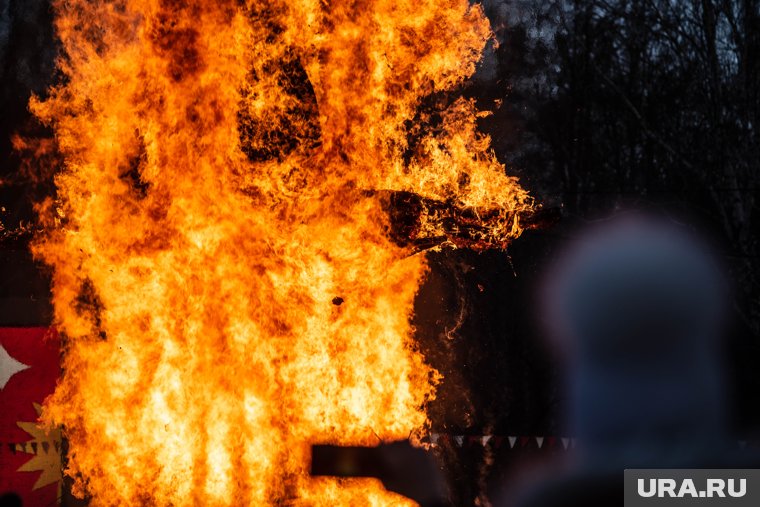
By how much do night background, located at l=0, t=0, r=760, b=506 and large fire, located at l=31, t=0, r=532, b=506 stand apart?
6.36ft

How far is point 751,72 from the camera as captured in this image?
51.6ft

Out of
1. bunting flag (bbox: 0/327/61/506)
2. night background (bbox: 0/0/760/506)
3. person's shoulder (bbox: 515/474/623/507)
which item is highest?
night background (bbox: 0/0/760/506)

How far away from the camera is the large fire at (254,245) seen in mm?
6840

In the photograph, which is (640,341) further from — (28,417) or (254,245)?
(28,417)

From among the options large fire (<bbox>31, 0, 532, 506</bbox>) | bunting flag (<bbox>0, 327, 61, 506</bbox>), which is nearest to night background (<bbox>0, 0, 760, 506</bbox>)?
bunting flag (<bbox>0, 327, 61, 506</bbox>)

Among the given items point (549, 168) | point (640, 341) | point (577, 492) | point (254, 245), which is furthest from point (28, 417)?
point (549, 168)

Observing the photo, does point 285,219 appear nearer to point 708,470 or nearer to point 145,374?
point 145,374

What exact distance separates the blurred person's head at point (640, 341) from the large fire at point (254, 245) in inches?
315

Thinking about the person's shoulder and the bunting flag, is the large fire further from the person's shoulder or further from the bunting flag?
the person's shoulder

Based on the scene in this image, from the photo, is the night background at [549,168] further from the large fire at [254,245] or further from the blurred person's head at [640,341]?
the large fire at [254,245]

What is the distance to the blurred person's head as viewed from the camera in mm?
14539

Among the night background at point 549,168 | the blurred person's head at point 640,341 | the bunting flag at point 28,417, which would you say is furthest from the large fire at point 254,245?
the blurred person's head at point 640,341

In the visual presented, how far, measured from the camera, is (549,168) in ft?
70.7

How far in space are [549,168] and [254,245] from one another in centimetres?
1601
